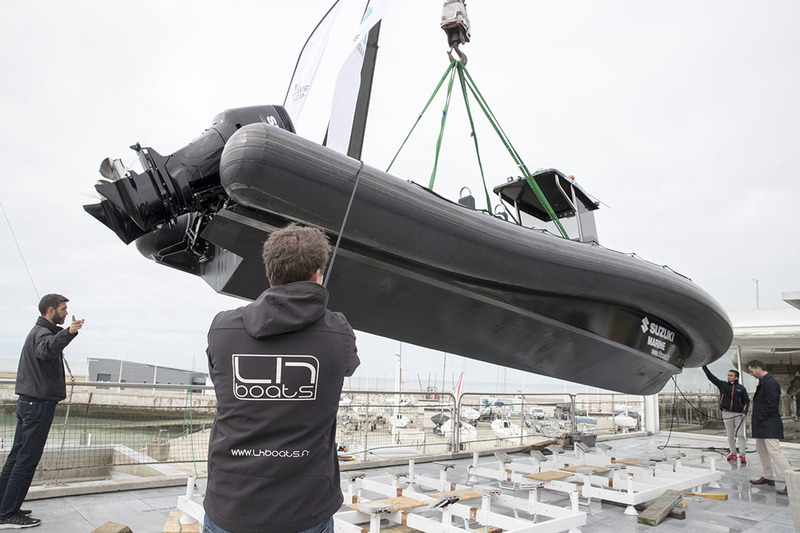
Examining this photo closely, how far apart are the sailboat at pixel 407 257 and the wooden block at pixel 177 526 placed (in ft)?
4.19

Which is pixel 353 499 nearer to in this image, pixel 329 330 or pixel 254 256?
pixel 254 256

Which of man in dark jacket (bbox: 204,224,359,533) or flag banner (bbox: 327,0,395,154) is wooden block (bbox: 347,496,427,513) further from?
flag banner (bbox: 327,0,395,154)

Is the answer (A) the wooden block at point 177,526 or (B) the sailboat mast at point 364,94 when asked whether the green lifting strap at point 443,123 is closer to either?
(B) the sailboat mast at point 364,94


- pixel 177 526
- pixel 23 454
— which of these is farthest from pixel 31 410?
pixel 177 526

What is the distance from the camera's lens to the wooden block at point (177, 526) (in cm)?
282

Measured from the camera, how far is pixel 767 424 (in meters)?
5.03

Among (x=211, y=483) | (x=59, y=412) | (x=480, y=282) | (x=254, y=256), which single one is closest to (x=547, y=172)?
(x=480, y=282)

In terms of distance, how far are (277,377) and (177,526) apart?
7.80 ft

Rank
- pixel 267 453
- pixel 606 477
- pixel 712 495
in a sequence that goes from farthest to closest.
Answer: pixel 606 477
pixel 712 495
pixel 267 453

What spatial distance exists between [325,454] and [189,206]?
1832 mm

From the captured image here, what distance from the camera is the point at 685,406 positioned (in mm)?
10188

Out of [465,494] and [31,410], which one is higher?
[31,410]

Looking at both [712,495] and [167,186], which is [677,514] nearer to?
[712,495]

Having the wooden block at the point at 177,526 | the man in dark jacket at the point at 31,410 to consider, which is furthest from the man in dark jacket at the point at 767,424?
the man in dark jacket at the point at 31,410
